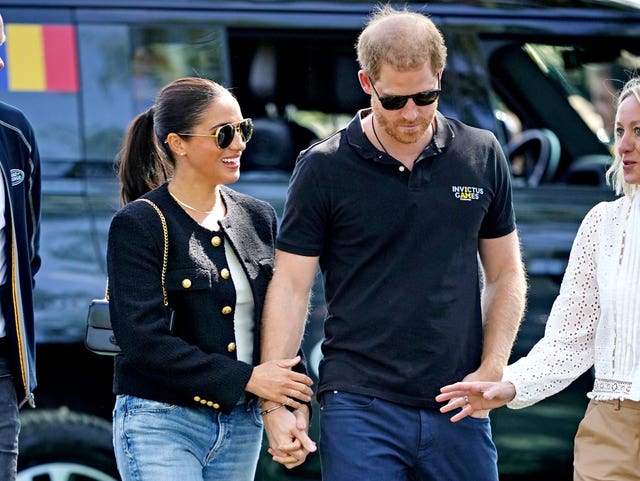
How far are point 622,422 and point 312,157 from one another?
1.09m

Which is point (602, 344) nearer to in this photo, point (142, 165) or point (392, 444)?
point (392, 444)

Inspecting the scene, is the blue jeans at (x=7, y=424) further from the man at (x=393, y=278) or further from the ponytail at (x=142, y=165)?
the man at (x=393, y=278)

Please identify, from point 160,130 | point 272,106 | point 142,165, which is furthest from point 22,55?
point 160,130

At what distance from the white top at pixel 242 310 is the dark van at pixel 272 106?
128 centimetres

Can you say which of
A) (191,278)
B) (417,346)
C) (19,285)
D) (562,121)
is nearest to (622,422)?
(417,346)

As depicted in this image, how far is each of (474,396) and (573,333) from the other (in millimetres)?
326

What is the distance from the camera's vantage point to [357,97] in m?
5.30

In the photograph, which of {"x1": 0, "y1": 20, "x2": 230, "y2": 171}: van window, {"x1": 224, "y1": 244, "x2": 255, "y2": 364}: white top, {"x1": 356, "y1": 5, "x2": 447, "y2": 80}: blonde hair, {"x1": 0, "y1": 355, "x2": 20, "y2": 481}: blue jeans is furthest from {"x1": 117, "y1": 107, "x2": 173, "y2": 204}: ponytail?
{"x1": 0, "y1": 20, "x2": 230, "y2": 171}: van window

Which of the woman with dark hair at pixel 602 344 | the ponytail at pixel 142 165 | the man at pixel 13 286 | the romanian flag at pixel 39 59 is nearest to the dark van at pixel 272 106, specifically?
the romanian flag at pixel 39 59

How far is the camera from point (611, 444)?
3.51m

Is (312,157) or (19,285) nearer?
(312,157)

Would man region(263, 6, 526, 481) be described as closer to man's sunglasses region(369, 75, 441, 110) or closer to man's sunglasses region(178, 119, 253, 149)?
man's sunglasses region(369, 75, 441, 110)

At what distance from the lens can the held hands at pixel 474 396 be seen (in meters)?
3.65

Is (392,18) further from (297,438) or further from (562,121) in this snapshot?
(562,121)
